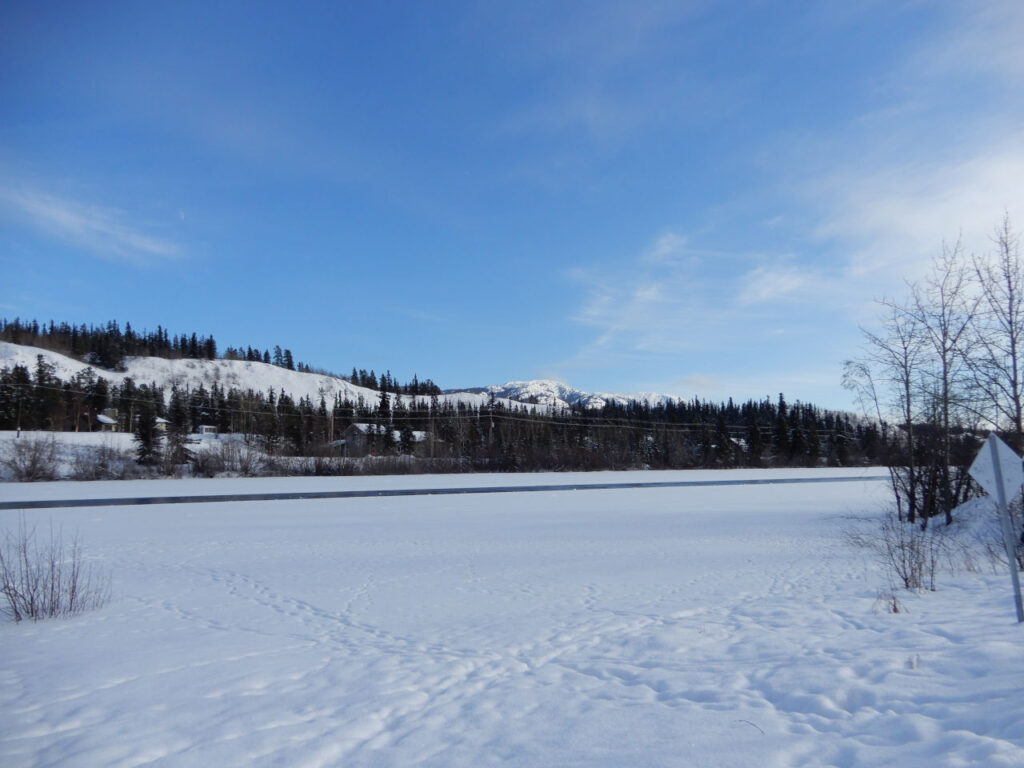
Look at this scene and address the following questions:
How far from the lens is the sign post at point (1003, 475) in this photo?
6746mm

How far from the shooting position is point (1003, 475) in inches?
274

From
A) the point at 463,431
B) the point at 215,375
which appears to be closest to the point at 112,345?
the point at 215,375

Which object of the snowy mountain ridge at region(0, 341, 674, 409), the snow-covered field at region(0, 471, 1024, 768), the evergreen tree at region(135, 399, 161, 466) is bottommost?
the snow-covered field at region(0, 471, 1024, 768)

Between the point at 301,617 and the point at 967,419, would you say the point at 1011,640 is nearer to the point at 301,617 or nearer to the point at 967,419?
the point at 301,617

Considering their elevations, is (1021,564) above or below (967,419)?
below

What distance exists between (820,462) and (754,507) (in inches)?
3050

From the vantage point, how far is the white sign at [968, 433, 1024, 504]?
688 cm

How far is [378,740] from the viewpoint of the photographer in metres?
4.95

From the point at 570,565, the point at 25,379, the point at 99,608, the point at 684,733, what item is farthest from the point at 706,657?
the point at 25,379

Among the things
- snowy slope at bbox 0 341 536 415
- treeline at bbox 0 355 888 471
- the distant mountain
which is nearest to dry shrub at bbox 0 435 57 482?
treeline at bbox 0 355 888 471

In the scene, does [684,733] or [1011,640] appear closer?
[684,733]

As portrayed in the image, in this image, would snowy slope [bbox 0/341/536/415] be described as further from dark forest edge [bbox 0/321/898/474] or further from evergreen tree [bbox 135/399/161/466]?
evergreen tree [bbox 135/399/161/466]

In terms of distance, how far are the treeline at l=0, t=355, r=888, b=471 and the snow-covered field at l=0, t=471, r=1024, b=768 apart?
53.7 meters

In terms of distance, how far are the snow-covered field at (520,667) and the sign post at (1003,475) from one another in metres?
0.65
